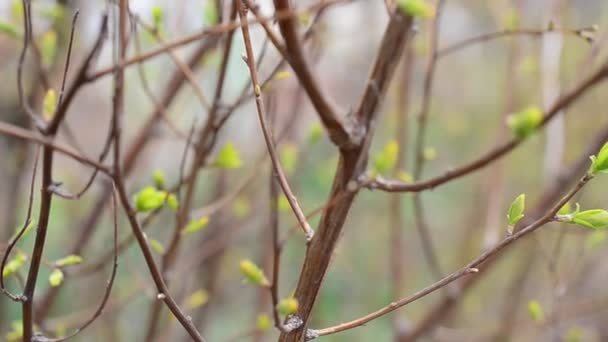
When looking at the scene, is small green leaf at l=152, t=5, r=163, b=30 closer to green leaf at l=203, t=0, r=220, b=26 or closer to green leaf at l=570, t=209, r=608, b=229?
green leaf at l=203, t=0, r=220, b=26

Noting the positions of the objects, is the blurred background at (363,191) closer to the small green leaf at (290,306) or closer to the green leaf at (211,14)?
the green leaf at (211,14)

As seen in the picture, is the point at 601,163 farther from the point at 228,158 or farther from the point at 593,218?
the point at 228,158

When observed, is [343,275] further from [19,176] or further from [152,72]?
[19,176]

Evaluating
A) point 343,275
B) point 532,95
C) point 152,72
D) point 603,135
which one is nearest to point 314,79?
point 603,135

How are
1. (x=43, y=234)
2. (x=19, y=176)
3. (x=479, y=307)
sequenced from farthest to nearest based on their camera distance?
(x=479, y=307)
(x=19, y=176)
(x=43, y=234)

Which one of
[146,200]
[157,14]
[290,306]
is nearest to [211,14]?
[157,14]

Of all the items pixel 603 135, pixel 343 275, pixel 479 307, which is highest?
pixel 603 135

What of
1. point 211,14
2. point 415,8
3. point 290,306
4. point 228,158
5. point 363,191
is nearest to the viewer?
point 415,8

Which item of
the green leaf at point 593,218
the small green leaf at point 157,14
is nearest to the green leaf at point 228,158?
the small green leaf at point 157,14
